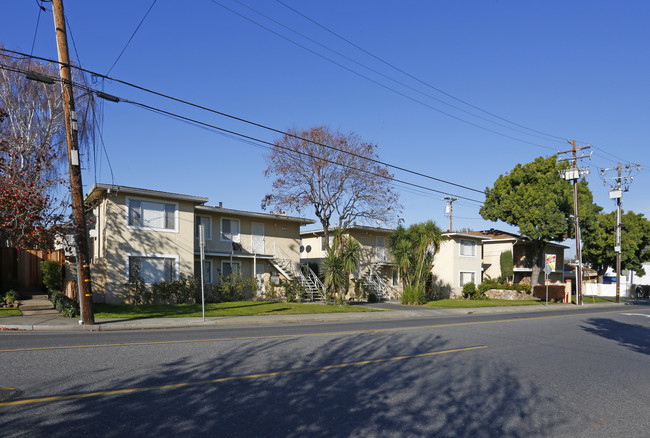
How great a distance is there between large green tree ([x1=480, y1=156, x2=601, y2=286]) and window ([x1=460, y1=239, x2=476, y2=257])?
5.03 metres

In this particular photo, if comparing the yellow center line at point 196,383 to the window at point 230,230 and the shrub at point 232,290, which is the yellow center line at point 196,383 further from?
the window at point 230,230

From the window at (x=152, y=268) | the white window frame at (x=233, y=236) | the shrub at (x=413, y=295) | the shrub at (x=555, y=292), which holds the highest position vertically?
the white window frame at (x=233, y=236)

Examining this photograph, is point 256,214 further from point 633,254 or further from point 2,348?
point 633,254

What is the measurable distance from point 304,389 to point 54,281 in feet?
77.4

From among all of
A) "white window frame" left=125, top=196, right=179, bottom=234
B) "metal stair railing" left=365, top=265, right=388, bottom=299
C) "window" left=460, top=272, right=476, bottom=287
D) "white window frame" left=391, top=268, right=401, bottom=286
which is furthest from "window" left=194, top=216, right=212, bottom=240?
"window" left=460, top=272, right=476, bottom=287

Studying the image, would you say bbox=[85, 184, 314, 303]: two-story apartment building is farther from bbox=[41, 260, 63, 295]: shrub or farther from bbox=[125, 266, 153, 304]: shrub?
bbox=[41, 260, 63, 295]: shrub

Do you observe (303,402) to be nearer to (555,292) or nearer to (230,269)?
(230,269)

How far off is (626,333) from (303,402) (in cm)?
1402

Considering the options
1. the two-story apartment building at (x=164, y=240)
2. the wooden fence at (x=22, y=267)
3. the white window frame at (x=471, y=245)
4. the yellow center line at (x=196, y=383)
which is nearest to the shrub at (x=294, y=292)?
the two-story apartment building at (x=164, y=240)

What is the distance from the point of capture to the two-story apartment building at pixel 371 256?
36.1m

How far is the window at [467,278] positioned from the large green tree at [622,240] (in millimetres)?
20107

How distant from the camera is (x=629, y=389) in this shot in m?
7.97

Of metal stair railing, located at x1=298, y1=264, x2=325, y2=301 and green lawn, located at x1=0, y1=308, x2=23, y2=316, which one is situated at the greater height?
green lawn, located at x1=0, y1=308, x2=23, y2=316

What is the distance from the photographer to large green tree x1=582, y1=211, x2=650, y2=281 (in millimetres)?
56031
